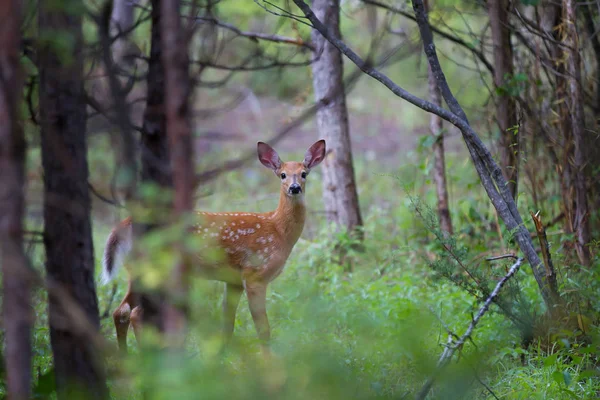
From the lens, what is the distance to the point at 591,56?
698 cm

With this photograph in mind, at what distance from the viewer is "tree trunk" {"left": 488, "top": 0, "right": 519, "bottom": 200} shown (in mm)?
5855

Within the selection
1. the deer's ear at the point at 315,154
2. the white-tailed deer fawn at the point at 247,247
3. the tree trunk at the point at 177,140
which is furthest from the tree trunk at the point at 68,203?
the deer's ear at the point at 315,154

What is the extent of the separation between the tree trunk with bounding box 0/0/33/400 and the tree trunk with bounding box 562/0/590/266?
4.27 meters

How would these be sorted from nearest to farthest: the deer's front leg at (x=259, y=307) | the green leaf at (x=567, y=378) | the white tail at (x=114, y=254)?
the green leaf at (x=567, y=378)
the deer's front leg at (x=259, y=307)
the white tail at (x=114, y=254)

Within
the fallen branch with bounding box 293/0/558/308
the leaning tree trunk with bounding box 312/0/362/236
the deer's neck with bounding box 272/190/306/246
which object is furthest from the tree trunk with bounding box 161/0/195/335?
the leaning tree trunk with bounding box 312/0/362/236

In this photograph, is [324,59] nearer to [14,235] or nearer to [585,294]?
[585,294]

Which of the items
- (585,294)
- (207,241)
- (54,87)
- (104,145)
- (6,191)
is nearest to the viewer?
(6,191)

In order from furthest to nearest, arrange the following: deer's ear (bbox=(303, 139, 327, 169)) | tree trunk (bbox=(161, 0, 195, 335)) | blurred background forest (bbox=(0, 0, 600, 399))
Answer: deer's ear (bbox=(303, 139, 327, 169))
blurred background forest (bbox=(0, 0, 600, 399))
tree trunk (bbox=(161, 0, 195, 335))

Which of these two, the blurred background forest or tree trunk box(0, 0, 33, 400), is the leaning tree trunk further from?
tree trunk box(0, 0, 33, 400)

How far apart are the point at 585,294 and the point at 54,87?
342 cm

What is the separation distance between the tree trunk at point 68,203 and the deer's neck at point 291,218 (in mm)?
2802

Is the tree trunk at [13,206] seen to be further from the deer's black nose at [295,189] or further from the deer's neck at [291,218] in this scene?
the deer's neck at [291,218]

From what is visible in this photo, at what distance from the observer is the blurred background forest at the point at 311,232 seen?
88.4 inches

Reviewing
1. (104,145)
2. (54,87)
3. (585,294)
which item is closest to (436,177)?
(585,294)
